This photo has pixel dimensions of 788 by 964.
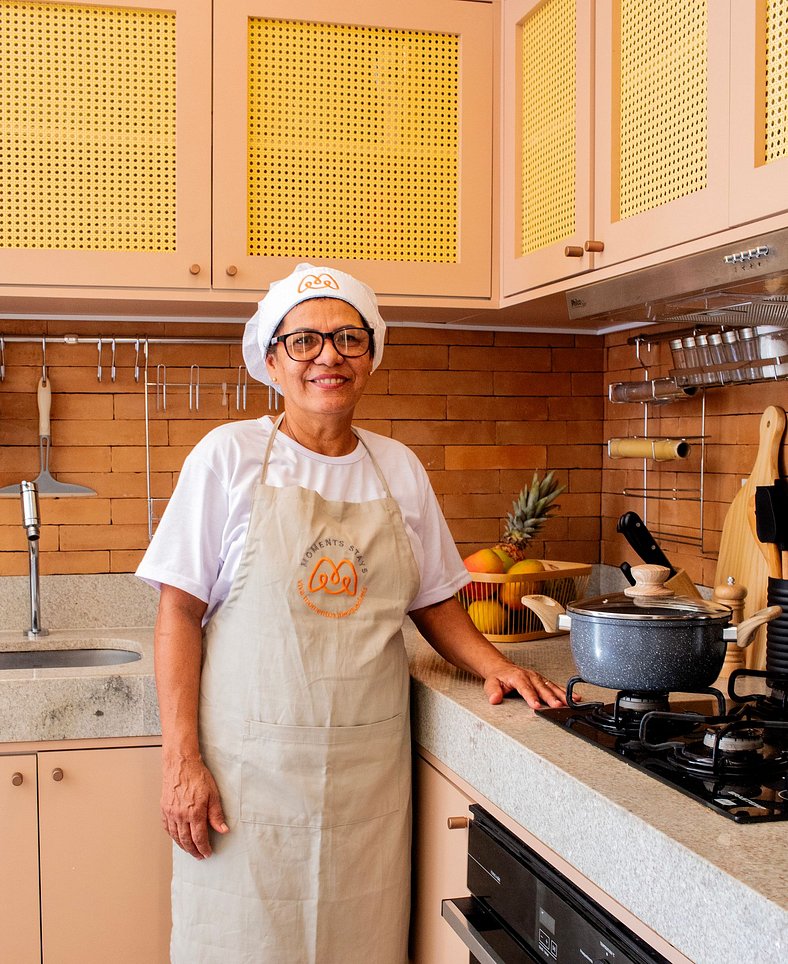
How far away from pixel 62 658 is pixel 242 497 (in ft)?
3.15

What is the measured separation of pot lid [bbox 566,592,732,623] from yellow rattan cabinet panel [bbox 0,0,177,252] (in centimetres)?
120

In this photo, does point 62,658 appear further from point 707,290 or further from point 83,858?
point 707,290

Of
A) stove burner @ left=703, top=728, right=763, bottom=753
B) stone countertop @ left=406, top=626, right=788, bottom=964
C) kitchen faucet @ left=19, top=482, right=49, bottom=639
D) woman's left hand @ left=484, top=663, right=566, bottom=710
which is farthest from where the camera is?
kitchen faucet @ left=19, top=482, right=49, bottom=639

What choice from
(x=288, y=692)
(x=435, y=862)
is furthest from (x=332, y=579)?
(x=435, y=862)

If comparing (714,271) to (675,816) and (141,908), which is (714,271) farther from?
(141,908)

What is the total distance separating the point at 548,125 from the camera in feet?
6.88

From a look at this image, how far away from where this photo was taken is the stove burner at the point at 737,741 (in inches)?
51.3

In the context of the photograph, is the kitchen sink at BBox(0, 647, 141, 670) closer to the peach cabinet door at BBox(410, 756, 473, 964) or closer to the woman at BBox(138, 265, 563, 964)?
the woman at BBox(138, 265, 563, 964)

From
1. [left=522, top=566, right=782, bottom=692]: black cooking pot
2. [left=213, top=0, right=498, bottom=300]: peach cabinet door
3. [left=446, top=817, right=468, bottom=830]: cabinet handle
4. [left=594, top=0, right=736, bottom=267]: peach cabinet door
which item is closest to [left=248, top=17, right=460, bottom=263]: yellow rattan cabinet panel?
[left=213, top=0, right=498, bottom=300]: peach cabinet door

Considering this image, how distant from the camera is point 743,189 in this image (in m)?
1.48

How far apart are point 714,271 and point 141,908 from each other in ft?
5.20

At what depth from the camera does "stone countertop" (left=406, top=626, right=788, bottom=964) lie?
97 centimetres

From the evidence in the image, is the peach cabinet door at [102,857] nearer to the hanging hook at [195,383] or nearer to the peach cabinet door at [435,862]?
the peach cabinet door at [435,862]

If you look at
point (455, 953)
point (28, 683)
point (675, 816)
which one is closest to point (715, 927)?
point (675, 816)
